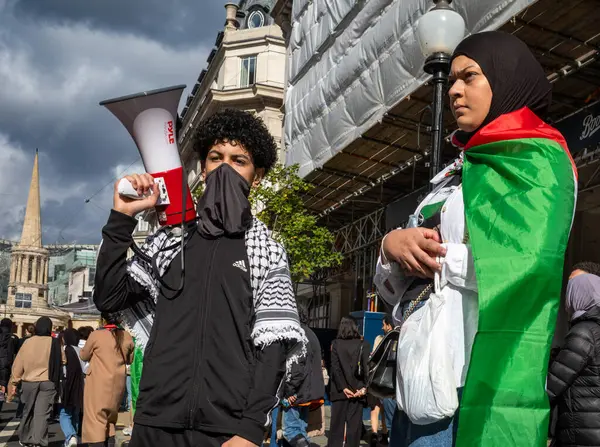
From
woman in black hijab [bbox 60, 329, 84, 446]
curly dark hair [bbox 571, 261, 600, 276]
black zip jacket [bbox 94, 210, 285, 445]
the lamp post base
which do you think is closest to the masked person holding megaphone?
black zip jacket [bbox 94, 210, 285, 445]

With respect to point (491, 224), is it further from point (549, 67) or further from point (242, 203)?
point (549, 67)

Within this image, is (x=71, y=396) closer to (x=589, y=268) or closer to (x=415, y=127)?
(x=589, y=268)

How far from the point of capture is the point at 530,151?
2.20 meters

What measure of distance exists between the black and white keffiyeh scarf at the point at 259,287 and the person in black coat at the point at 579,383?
2.55m

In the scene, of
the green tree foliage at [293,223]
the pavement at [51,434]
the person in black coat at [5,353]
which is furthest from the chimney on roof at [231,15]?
the person in black coat at [5,353]

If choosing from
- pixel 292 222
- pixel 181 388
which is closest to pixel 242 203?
pixel 181 388

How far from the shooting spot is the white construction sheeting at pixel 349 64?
49.6 ft

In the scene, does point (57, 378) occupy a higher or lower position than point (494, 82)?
lower

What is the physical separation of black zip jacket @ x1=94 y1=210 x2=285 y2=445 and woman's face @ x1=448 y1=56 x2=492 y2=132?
0.91 metres

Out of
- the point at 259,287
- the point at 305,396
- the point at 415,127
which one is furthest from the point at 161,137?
the point at 415,127

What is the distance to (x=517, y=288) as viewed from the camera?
6.63ft

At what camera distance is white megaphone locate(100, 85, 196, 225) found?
9.32 ft

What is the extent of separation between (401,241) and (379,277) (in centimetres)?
26

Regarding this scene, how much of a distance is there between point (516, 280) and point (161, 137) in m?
1.39
